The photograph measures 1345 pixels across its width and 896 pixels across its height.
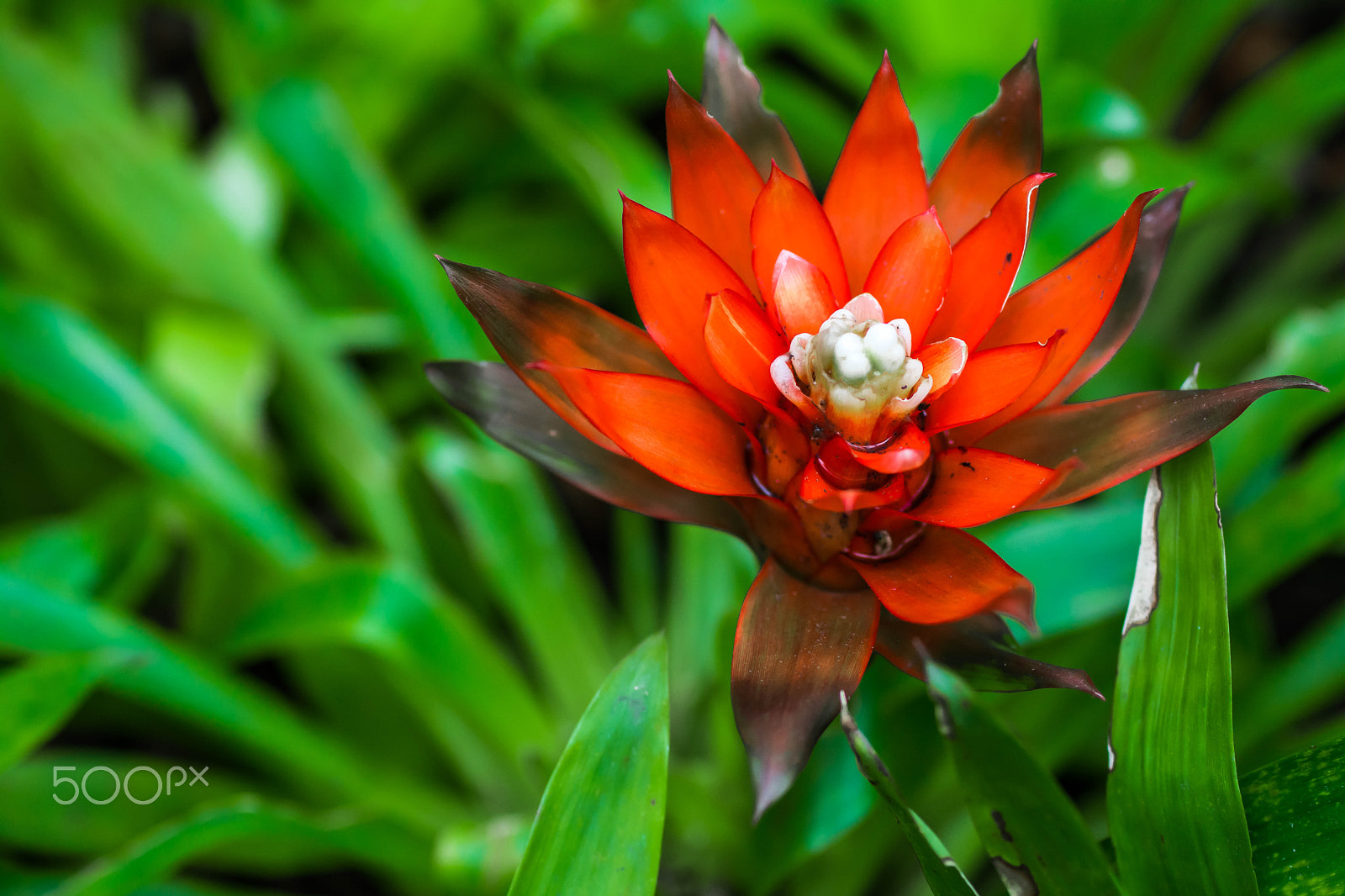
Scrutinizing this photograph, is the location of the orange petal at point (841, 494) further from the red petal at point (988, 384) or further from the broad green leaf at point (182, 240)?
the broad green leaf at point (182, 240)

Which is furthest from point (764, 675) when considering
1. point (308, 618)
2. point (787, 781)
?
point (308, 618)

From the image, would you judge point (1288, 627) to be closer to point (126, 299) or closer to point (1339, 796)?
point (1339, 796)

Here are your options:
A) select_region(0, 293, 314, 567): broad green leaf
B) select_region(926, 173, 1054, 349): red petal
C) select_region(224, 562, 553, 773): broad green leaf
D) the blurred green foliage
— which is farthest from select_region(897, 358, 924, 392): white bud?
select_region(0, 293, 314, 567): broad green leaf

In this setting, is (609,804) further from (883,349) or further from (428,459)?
(428,459)

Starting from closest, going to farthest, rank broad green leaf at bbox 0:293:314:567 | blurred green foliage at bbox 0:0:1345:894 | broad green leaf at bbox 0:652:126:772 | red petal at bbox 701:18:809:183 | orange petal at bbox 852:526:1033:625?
1. orange petal at bbox 852:526:1033:625
2. red petal at bbox 701:18:809:183
3. broad green leaf at bbox 0:652:126:772
4. blurred green foliage at bbox 0:0:1345:894
5. broad green leaf at bbox 0:293:314:567

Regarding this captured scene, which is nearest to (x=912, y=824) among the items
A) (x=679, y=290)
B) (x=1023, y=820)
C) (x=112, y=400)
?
(x=1023, y=820)

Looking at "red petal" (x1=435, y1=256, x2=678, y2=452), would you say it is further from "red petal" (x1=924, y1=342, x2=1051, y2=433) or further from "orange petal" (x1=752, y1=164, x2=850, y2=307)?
"red petal" (x1=924, y1=342, x2=1051, y2=433)
